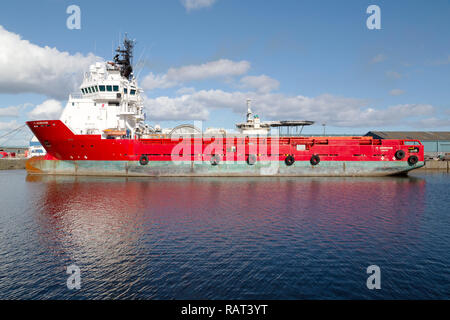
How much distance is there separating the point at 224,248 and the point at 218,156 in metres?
23.4

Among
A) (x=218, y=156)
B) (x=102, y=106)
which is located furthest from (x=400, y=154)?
(x=102, y=106)

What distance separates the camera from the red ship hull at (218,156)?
106 ft

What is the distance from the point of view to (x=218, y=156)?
33.3 metres

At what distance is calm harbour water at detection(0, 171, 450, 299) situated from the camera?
7.53 metres

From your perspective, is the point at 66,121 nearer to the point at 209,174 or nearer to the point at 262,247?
the point at 209,174

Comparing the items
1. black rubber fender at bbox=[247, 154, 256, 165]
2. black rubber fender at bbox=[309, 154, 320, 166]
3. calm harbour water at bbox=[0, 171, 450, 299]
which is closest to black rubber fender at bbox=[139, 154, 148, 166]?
black rubber fender at bbox=[247, 154, 256, 165]

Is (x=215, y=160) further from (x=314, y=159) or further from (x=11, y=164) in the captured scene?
(x=11, y=164)

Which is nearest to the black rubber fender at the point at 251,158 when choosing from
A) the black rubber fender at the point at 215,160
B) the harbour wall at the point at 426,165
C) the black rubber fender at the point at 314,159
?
the black rubber fender at the point at 215,160

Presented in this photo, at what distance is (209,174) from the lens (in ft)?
110

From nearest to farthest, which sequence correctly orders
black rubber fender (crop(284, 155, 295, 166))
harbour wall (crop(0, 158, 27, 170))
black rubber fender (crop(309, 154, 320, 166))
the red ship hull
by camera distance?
1. the red ship hull
2. black rubber fender (crop(284, 155, 295, 166))
3. black rubber fender (crop(309, 154, 320, 166))
4. harbour wall (crop(0, 158, 27, 170))

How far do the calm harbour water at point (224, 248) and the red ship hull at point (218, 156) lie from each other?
46.2 feet

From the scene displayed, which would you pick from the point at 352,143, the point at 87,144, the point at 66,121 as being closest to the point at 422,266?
the point at 352,143

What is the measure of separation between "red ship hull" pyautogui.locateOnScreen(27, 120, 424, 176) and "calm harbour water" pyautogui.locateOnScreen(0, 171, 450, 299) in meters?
14.1

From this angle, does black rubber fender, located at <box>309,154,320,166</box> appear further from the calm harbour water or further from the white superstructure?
the white superstructure
